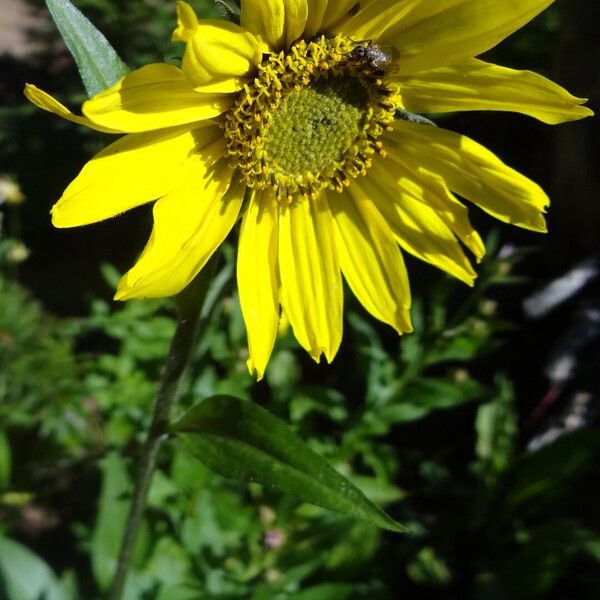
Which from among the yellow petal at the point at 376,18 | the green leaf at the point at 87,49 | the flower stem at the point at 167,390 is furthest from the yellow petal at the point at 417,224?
the green leaf at the point at 87,49

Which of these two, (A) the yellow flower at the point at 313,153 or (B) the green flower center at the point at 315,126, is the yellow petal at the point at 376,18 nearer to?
(A) the yellow flower at the point at 313,153

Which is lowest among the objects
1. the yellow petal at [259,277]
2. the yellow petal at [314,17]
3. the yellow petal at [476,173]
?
the yellow petal at [259,277]

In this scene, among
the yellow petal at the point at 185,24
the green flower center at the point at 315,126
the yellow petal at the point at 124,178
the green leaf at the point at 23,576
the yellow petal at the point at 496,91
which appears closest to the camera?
the yellow petal at the point at 185,24

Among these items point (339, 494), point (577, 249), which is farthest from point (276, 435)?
point (577, 249)

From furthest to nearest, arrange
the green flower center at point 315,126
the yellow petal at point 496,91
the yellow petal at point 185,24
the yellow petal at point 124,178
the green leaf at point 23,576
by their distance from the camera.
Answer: the green leaf at point 23,576 → the green flower center at point 315,126 → the yellow petal at point 496,91 → the yellow petal at point 124,178 → the yellow petal at point 185,24

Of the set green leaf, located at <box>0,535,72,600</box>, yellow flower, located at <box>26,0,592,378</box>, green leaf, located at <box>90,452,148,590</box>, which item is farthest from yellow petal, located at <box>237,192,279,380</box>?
green leaf, located at <box>0,535,72,600</box>

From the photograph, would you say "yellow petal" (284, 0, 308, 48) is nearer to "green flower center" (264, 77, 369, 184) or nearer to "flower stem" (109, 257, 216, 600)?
"green flower center" (264, 77, 369, 184)
